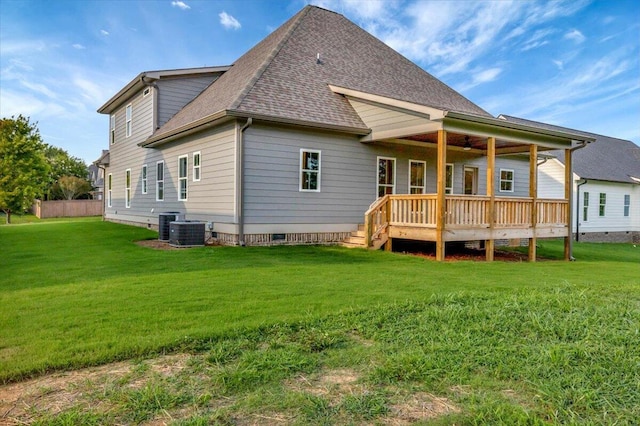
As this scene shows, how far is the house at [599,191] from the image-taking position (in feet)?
71.7

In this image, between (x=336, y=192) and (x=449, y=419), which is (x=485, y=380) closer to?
(x=449, y=419)

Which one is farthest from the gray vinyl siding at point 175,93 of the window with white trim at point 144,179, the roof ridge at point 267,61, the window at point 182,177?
the roof ridge at point 267,61

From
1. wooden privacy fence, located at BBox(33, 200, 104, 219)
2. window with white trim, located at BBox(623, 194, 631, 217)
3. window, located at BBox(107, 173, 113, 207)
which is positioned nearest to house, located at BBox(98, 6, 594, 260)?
window, located at BBox(107, 173, 113, 207)

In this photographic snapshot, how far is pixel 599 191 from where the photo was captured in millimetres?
22641

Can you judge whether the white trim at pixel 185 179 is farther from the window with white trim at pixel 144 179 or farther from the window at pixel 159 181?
the window with white trim at pixel 144 179

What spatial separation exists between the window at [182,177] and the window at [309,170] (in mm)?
4370

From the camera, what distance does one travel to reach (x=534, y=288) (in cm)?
630

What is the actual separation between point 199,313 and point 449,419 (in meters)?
2.94

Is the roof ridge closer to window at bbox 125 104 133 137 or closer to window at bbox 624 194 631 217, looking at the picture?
window at bbox 125 104 133 137

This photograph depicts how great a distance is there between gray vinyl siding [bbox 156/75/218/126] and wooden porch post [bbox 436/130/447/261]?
10719 mm

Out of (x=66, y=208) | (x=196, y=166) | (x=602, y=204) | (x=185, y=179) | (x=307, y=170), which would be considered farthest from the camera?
(x=66, y=208)

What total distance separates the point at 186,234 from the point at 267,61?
578 cm

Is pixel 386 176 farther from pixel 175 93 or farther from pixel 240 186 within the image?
pixel 175 93

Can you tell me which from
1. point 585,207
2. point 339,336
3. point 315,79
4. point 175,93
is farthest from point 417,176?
point 585,207
